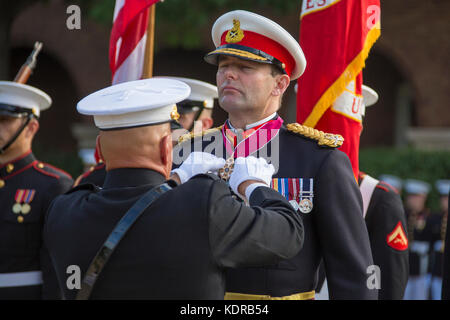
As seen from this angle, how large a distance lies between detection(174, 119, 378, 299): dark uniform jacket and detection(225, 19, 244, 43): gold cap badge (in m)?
0.63

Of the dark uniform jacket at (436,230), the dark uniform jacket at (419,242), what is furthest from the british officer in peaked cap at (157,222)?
the dark uniform jacket at (419,242)

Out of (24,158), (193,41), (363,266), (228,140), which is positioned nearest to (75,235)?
(228,140)

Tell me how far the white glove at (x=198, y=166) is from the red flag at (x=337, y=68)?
37.7 inches

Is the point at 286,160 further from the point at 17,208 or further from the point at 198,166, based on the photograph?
the point at 17,208

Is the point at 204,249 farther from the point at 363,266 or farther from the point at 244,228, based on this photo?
the point at 363,266

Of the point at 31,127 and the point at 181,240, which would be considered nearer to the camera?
the point at 181,240

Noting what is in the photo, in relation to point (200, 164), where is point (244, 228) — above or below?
below

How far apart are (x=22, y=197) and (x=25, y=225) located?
0.23 m

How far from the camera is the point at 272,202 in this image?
2.19 metres

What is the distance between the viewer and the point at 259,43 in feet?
9.26

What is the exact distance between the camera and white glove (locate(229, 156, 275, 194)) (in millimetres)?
2324

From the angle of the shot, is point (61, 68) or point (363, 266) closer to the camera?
point (363, 266)

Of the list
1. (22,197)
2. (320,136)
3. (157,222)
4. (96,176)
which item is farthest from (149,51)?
(157,222)
